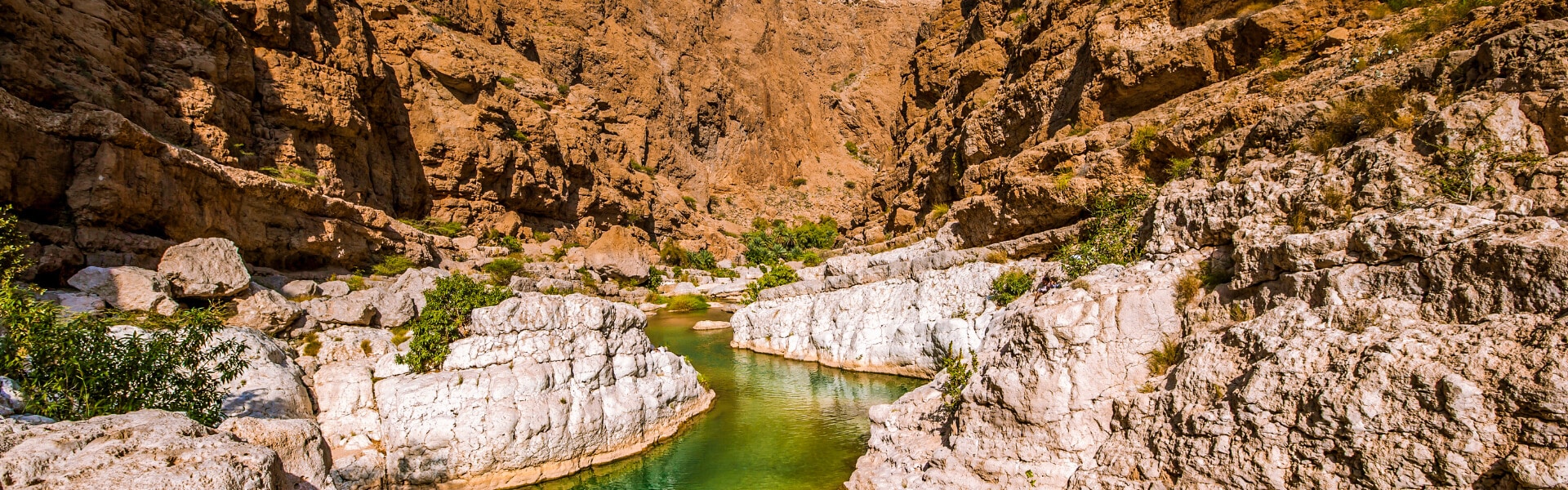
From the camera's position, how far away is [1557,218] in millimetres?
5836

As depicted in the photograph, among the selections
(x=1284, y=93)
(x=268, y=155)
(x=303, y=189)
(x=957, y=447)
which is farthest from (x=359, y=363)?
(x=268, y=155)

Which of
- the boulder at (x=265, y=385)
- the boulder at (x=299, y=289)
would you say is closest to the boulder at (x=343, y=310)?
the boulder at (x=265, y=385)

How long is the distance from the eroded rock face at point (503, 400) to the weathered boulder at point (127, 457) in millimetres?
6605

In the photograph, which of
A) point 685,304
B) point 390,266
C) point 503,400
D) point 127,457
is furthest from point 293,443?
point 685,304

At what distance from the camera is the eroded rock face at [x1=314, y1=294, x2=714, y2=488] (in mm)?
12297

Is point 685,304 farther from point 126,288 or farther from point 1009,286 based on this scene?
point 126,288

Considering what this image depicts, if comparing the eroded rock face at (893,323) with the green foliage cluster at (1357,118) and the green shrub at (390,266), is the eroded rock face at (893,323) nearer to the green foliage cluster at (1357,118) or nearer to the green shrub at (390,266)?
the green foliage cluster at (1357,118)

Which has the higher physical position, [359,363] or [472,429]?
[359,363]

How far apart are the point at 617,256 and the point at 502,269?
11765 mm

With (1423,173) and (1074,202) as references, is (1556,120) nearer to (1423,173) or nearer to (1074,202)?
(1423,173)

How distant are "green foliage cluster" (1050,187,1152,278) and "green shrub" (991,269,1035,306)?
1.19 m

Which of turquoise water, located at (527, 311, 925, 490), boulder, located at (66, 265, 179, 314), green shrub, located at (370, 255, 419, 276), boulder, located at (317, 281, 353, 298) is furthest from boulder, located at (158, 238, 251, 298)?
green shrub, located at (370, 255, 419, 276)

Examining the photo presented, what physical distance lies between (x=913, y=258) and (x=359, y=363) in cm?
2004

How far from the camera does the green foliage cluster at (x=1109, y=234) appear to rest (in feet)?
45.5
